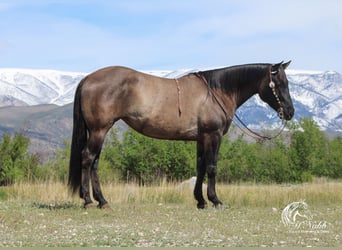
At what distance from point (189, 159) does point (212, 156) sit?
1678cm

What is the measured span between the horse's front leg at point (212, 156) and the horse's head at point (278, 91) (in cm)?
139

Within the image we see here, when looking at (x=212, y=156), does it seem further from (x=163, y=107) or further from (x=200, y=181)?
(x=163, y=107)

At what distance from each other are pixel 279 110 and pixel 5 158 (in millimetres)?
18779

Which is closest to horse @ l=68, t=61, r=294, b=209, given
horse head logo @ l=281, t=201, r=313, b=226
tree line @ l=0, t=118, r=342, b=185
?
horse head logo @ l=281, t=201, r=313, b=226

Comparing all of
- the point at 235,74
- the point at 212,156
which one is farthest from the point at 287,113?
the point at 212,156

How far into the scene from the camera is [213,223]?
8.74 meters

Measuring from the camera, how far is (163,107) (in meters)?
10.5

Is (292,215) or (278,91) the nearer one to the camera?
(292,215)

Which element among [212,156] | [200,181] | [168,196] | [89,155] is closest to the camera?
[89,155]

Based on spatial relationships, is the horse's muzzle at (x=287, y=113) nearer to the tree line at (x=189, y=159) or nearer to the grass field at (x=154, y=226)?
the grass field at (x=154, y=226)

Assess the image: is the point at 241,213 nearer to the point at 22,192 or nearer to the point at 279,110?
the point at 279,110

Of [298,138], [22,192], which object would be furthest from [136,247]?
[298,138]

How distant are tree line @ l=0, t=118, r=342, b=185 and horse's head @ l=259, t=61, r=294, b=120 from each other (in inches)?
510

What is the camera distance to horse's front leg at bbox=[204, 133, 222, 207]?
10617 millimetres
